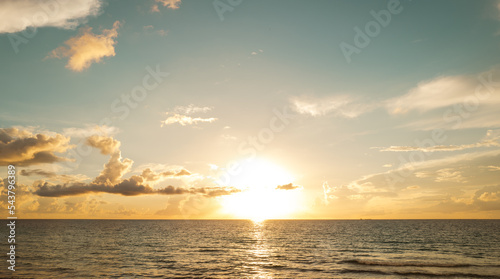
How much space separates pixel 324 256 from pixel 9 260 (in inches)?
2105

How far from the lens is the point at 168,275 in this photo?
3816 centimetres

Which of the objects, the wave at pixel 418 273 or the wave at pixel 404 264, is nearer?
the wave at pixel 418 273

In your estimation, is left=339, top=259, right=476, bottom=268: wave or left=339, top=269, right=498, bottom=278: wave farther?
left=339, top=259, right=476, bottom=268: wave

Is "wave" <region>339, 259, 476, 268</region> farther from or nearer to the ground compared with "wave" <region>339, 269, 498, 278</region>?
nearer to the ground

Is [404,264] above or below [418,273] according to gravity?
below

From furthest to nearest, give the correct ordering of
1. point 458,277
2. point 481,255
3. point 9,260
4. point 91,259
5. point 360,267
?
point 481,255 < point 91,259 < point 9,260 < point 360,267 < point 458,277

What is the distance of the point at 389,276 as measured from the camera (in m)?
37.1

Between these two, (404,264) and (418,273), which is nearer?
(418,273)

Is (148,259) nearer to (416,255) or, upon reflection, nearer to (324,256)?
(324,256)

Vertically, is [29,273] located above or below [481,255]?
above

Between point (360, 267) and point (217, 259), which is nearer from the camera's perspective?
point (360, 267)

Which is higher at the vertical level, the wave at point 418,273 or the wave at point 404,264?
the wave at point 418,273

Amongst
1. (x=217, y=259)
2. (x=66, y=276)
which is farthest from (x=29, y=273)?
(x=217, y=259)

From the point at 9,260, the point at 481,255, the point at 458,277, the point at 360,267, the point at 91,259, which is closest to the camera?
the point at 458,277
